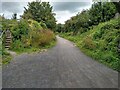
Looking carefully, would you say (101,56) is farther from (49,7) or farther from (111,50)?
(49,7)

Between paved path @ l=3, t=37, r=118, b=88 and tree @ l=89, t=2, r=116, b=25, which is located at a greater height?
tree @ l=89, t=2, r=116, b=25

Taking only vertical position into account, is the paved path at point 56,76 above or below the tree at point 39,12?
below

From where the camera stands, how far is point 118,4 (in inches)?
363

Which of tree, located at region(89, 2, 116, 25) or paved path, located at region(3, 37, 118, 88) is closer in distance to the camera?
paved path, located at region(3, 37, 118, 88)

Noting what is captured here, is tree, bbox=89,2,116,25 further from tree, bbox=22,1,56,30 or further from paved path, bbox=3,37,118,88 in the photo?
paved path, bbox=3,37,118,88

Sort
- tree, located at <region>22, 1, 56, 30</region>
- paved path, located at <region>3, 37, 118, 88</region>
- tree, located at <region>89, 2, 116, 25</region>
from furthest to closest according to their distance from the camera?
tree, located at <region>22, 1, 56, 30</region> < tree, located at <region>89, 2, 116, 25</region> < paved path, located at <region>3, 37, 118, 88</region>

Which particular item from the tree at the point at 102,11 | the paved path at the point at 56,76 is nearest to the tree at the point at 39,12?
the tree at the point at 102,11


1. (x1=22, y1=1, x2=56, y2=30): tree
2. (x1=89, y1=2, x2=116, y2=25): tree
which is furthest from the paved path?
(x1=22, y1=1, x2=56, y2=30): tree

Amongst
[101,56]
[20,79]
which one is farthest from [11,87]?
[101,56]

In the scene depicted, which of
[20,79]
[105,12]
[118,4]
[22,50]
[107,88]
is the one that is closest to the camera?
[107,88]

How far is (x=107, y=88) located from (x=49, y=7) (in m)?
34.6

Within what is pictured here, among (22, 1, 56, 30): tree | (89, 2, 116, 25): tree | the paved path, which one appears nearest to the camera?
the paved path

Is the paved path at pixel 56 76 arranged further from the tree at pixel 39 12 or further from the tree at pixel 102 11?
the tree at pixel 39 12

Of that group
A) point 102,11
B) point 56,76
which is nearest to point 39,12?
point 102,11
